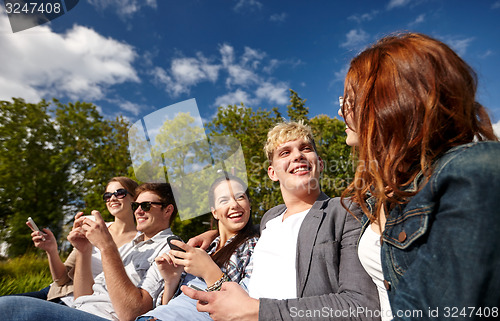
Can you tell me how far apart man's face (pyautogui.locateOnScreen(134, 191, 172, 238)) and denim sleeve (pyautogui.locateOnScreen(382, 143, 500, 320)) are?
2.85m

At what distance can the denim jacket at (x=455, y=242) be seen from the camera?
91 cm

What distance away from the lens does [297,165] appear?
2.61 m

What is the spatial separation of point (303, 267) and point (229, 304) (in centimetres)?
49

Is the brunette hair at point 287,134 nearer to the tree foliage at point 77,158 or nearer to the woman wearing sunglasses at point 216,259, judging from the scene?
the woman wearing sunglasses at point 216,259

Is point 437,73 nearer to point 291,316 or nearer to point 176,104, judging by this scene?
point 291,316

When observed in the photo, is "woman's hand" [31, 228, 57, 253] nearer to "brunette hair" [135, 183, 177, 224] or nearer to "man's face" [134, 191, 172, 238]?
"man's face" [134, 191, 172, 238]

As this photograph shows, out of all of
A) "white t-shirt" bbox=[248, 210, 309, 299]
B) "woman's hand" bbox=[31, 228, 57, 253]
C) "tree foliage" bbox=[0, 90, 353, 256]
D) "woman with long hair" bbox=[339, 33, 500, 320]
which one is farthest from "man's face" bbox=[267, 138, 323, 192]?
"tree foliage" bbox=[0, 90, 353, 256]

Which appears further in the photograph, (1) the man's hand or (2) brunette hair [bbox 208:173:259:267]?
(2) brunette hair [bbox 208:173:259:267]

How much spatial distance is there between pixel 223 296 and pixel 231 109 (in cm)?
1236

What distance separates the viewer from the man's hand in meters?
1.56

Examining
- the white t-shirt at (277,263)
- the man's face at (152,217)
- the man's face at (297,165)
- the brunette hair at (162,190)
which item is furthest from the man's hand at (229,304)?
the brunette hair at (162,190)

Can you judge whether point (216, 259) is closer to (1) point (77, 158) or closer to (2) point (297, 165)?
(2) point (297, 165)

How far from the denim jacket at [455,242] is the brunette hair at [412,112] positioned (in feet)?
0.36

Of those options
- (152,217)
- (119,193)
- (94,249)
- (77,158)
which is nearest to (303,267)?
(152,217)
